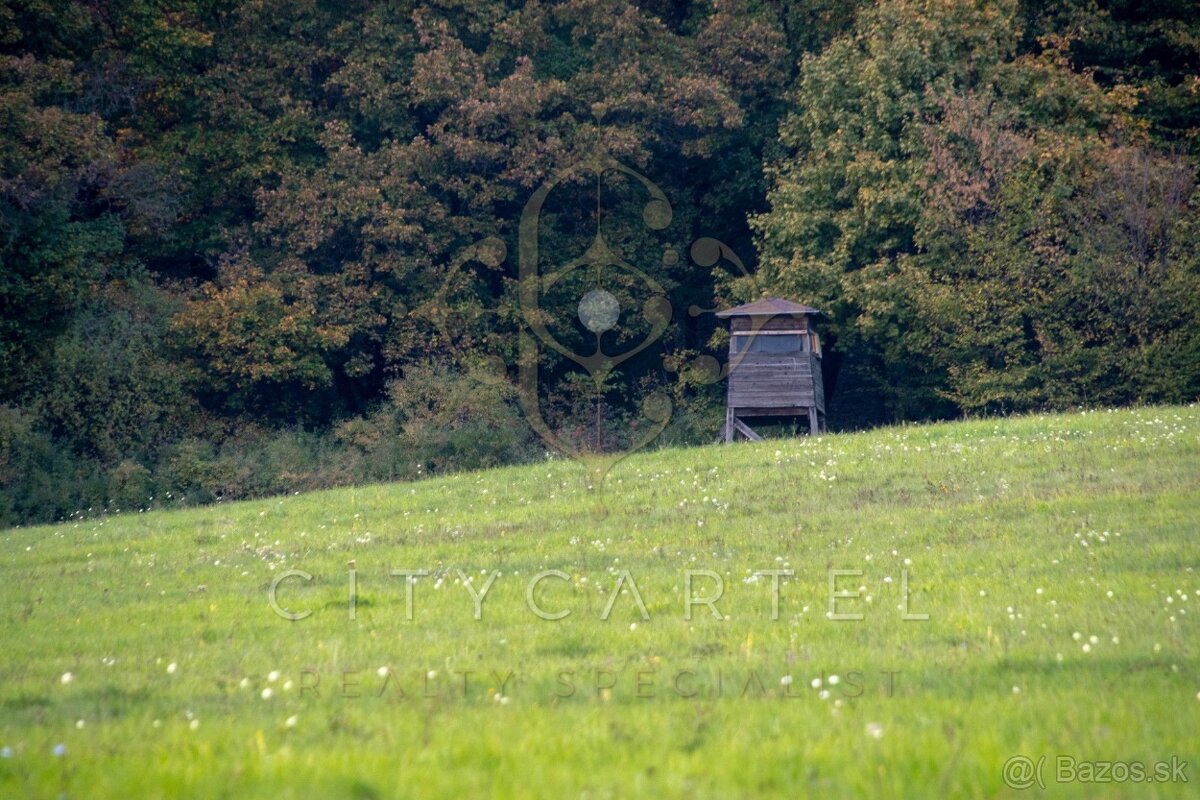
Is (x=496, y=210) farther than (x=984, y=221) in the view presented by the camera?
Yes

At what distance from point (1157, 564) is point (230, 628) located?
32.1 ft

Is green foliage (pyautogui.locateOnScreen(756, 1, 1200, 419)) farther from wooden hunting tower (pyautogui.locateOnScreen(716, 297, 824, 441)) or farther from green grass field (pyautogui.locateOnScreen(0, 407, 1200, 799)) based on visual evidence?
green grass field (pyautogui.locateOnScreen(0, 407, 1200, 799))

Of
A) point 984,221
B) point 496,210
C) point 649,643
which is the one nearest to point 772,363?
point 984,221

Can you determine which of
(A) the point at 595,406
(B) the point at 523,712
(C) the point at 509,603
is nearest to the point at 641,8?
(A) the point at 595,406

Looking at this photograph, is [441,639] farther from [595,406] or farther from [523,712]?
[595,406]

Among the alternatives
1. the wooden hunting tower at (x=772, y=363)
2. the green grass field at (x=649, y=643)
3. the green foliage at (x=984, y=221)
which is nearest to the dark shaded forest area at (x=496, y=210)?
the green foliage at (x=984, y=221)

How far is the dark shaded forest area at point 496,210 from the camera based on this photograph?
3219 cm

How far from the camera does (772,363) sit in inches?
1196

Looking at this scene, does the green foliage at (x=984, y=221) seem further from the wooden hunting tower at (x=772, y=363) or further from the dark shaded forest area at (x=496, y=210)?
the wooden hunting tower at (x=772, y=363)

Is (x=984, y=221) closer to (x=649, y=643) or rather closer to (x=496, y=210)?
(x=496, y=210)

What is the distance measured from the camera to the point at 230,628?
11.2 metres

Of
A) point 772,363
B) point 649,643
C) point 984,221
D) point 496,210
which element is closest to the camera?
point 649,643

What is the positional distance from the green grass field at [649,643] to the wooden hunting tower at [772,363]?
10183mm

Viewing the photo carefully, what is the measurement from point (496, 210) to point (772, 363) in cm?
1535
